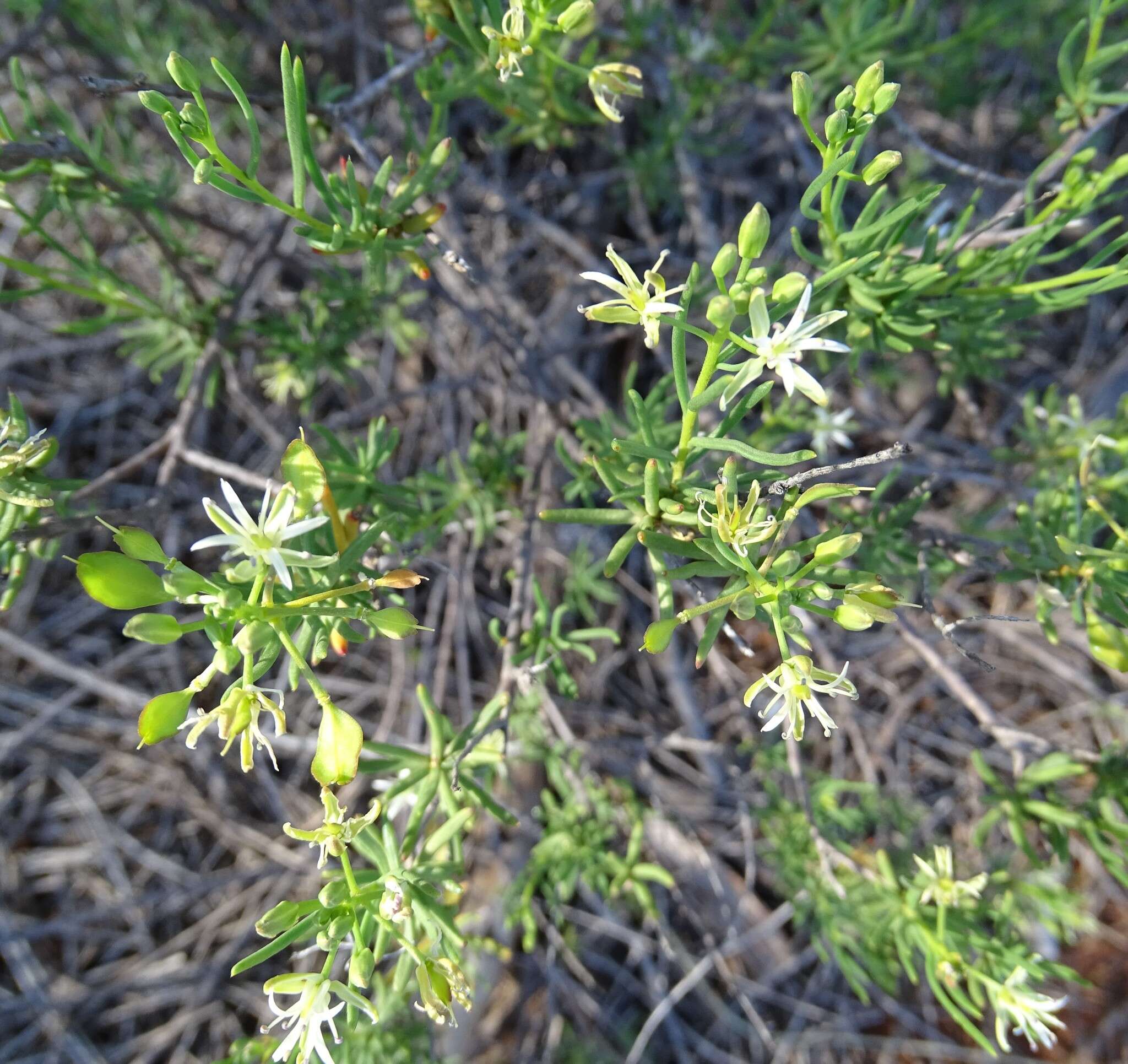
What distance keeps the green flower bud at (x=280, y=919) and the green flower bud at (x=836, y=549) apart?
3.61ft

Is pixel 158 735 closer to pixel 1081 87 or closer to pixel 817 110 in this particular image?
pixel 1081 87

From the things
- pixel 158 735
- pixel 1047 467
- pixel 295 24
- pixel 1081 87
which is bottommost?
pixel 158 735

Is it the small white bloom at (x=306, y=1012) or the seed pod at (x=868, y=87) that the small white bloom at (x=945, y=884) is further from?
the seed pod at (x=868, y=87)

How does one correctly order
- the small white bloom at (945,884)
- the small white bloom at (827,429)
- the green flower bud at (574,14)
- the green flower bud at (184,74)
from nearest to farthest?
the green flower bud at (184,74), the green flower bud at (574,14), the small white bloom at (945,884), the small white bloom at (827,429)

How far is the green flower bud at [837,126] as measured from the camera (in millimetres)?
1388

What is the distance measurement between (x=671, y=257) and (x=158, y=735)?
3115mm

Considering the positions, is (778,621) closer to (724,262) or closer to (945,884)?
(724,262)

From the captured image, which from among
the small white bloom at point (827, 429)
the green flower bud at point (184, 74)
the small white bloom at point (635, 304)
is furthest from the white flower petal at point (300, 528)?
the small white bloom at point (827, 429)

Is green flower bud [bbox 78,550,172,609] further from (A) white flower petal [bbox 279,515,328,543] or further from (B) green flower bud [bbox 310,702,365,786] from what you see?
(B) green flower bud [bbox 310,702,365,786]

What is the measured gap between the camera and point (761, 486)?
5.46 feet

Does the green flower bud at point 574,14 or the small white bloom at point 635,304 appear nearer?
the small white bloom at point 635,304

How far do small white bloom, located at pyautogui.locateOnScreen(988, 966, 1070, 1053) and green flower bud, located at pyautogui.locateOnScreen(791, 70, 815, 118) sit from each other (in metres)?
2.04

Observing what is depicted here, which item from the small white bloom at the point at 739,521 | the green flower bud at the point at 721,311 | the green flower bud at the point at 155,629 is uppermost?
the green flower bud at the point at 721,311

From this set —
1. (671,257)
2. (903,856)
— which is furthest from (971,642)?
(671,257)
